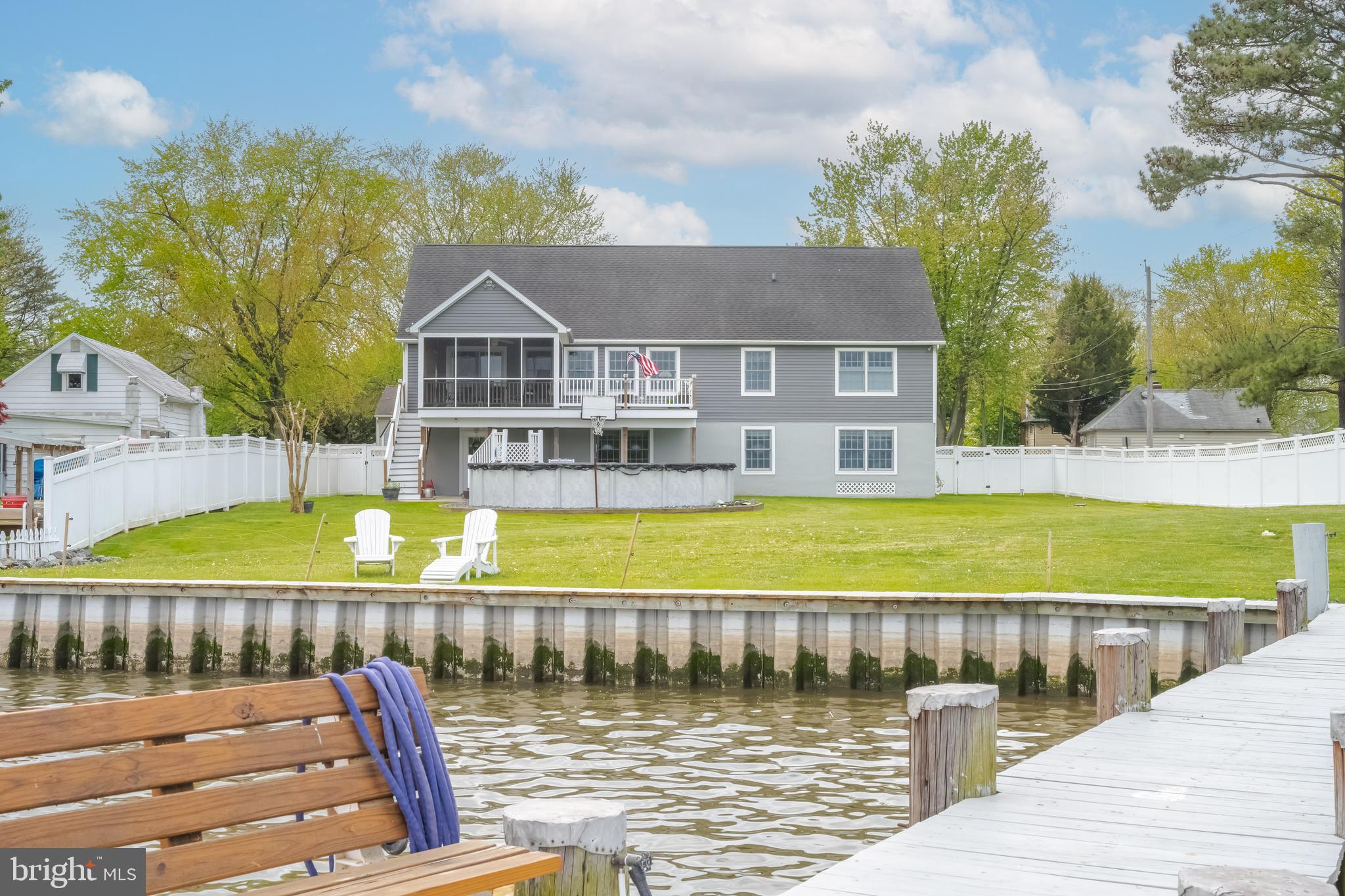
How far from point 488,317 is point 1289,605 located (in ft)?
89.6

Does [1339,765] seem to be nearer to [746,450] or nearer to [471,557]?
[471,557]

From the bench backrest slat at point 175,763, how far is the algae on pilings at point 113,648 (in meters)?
13.4

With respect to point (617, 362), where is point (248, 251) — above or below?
above

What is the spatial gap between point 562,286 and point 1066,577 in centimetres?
2584

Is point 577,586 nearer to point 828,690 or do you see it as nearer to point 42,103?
point 828,690

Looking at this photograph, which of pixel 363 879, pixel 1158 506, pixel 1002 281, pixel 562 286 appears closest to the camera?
pixel 363 879

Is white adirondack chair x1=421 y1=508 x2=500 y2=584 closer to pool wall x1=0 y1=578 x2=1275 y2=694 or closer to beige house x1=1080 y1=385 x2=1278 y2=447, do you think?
pool wall x1=0 y1=578 x2=1275 y2=694

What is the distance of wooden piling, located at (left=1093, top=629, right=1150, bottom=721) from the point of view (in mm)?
8719

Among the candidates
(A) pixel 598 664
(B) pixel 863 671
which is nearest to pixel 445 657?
(A) pixel 598 664

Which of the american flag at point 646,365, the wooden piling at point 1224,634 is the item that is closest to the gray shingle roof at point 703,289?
the american flag at point 646,365

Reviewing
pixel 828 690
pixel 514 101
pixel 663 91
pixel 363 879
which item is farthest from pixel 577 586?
pixel 514 101

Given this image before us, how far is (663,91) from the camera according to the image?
211 feet

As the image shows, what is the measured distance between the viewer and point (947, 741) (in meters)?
6.26

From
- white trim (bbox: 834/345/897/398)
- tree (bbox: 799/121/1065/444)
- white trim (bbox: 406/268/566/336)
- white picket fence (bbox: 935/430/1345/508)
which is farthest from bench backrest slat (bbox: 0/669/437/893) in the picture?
tree (bbox: 799/121/1065/444)
